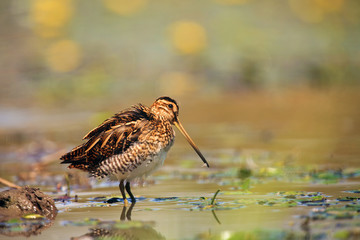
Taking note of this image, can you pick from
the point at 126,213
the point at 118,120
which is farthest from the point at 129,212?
the point at 118,120

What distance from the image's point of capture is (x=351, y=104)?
15.7 metres

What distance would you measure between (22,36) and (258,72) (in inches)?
268

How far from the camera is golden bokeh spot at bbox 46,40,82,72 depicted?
755 inches

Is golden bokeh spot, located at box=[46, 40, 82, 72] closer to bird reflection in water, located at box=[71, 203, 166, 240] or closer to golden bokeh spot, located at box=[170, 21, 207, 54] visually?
golden bokeh spot, located at box=[170, 21, 207, 54]

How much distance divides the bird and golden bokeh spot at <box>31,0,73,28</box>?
43.5 ft

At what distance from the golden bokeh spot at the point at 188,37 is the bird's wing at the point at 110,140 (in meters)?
12.1

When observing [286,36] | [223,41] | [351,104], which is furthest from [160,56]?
[351,104]

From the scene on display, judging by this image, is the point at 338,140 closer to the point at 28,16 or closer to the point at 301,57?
the point at 301,57

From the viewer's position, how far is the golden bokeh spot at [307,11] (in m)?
20.5

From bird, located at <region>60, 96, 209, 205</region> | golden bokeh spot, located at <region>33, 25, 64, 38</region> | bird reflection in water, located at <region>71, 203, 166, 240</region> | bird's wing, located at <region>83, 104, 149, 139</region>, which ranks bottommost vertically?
bird reflection in water, located at <region>71, 203, 166, 240</region>

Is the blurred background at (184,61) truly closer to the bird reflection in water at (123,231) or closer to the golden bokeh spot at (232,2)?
the golden bokeh spot at (232,2)

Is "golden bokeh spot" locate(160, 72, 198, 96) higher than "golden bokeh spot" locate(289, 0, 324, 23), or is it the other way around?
"golden bokeh spot" locate(289, 0, 324, 23)

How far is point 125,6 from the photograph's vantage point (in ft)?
69.8

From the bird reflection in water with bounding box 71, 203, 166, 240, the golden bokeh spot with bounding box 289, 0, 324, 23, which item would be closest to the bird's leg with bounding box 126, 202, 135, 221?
the bird reflection in water with bounding box 71, 203, 166, 240
